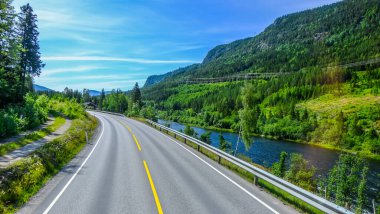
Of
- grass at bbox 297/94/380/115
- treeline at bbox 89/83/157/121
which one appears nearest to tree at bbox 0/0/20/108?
treeline at bbox 89/83/157/121

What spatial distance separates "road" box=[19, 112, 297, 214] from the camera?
10258mm

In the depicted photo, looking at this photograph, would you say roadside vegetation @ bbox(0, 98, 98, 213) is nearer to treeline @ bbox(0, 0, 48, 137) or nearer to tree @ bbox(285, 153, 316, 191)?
treeline @ bbox(0, 0, 48, 137)

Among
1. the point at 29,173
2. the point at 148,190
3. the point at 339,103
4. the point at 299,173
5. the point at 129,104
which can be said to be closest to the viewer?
the point at 148,190

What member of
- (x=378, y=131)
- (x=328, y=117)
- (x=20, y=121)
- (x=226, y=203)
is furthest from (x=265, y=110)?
(x=226, y=203)

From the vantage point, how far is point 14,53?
2577 cm

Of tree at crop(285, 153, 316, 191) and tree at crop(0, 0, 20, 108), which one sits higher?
tree at crop(0, 0, 20, 108)

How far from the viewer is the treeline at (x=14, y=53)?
2345cm

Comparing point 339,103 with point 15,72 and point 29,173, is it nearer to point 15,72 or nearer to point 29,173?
point 15,72

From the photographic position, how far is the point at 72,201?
35.0 feet

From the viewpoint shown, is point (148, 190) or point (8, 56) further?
point (8, 56)

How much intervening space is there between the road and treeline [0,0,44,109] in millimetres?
13186

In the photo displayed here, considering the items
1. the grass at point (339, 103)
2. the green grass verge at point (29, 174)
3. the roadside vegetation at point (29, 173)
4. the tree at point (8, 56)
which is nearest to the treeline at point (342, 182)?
the roadside vegetation at point (29, 173)

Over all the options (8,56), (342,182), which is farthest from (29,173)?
(342,182)

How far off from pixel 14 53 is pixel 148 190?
2082 centimetres
